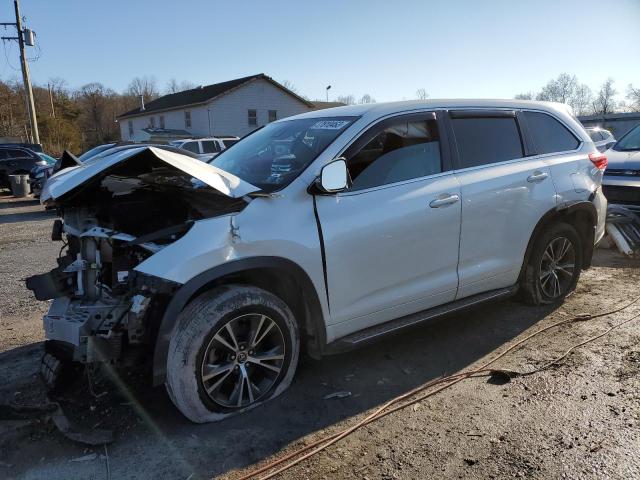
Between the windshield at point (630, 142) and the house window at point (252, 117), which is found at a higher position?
the house window at point (252, 117)

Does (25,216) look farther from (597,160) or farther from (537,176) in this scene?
(597,160)

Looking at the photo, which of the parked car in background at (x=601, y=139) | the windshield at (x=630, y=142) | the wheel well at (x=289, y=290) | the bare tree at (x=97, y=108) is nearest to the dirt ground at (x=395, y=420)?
the wheel well at (x=289, y=290)

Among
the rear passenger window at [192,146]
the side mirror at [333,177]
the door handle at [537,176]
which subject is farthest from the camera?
the rear passenger window at [192,146]

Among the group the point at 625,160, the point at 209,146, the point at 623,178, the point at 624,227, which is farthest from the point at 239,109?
the point at 624,227

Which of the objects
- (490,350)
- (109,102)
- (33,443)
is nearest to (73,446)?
(33,443)

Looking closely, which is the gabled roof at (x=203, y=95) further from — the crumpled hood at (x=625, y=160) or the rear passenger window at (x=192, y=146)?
the crumpled hood at (x=625, y=160)

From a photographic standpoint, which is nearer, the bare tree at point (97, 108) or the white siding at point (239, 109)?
the white siding at point (239, 109)

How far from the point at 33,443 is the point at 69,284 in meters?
0.99

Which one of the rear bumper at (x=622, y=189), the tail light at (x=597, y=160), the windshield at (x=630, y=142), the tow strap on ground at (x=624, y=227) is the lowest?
the tow strap on ground at (x=624, y=227)

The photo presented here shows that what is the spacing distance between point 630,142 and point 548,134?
5.06m

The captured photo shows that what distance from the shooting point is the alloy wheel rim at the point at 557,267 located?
484cm

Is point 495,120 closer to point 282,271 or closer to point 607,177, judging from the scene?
point 282,271

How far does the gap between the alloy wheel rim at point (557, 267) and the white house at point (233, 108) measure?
3474 centimetres

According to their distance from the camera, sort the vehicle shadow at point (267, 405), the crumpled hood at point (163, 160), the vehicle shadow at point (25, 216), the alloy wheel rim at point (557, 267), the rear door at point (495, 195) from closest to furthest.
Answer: the vehicle shadow at point (267, 405), the crumpled hood at point (163, 160), the rear door at point (495, 195), the alloy wheel rim at point (557, 267), the vehicle shadow at point (25, 216)
